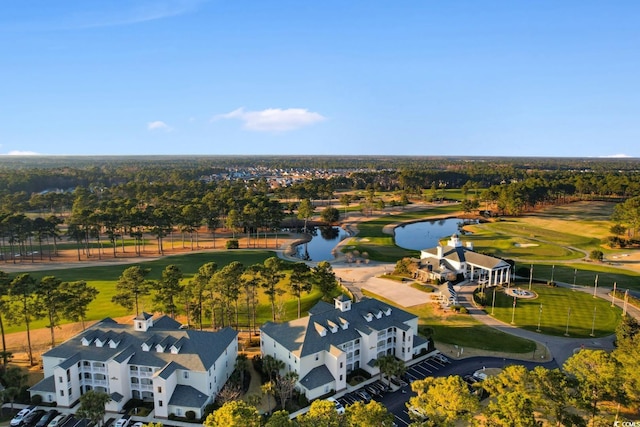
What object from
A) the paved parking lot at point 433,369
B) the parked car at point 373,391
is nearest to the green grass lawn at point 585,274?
the paved parking lot at point 433,369

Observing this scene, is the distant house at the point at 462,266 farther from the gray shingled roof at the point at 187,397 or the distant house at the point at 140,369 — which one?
the gray shingled roof at the point at 187,397

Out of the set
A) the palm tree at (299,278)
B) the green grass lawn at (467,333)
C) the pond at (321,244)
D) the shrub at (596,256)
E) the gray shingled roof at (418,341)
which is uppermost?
the palm tree at (299,278)

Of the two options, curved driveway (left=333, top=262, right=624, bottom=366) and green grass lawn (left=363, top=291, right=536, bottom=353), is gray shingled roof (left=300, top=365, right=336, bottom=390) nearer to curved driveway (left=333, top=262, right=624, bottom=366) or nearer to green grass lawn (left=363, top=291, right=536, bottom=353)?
green grass lawn (left=363, top=291, right=536, bottom=353)

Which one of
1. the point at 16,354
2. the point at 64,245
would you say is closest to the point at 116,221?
the point at 64,245

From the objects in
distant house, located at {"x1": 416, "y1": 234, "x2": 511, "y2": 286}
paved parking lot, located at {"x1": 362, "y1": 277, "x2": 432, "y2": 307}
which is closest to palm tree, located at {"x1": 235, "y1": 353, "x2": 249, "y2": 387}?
paved parking lot, located at {"x1": 362, "y1": 277, "x2": 432, "y2": 307}

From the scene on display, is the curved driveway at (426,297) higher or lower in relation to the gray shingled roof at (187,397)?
lower

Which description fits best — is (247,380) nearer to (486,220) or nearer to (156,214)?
(156,214)

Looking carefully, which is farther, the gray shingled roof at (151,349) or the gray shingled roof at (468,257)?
the gray shingled roof at (468,257)
